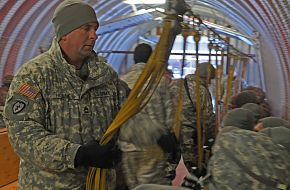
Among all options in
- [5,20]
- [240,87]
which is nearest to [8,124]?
[5,20]

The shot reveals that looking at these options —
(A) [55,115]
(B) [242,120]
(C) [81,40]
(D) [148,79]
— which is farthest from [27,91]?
(B) [242,120]

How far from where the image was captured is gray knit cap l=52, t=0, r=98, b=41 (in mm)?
2599

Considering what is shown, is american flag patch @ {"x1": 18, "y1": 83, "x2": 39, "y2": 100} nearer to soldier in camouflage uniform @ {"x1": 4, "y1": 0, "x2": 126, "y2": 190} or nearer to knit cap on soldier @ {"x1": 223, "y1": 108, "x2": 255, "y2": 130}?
soldier in camouflage uniform @ {"x1": 4, "y1": 0, "x2": 126, "y2": 190}

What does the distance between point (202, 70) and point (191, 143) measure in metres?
0.90

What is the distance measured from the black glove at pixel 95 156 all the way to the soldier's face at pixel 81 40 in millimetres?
478

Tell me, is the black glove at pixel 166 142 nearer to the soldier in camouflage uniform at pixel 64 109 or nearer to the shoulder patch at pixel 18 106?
the soldier in camouflage uniform at pixel 64 109

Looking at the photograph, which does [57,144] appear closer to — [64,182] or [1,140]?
[64,182]

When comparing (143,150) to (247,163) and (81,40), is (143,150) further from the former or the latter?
(247,163)

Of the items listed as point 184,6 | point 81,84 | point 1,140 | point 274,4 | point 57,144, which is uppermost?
point 274,4

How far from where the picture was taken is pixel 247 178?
1748 mm


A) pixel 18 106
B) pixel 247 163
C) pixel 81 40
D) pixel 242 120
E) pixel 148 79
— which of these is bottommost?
pixel 242 120

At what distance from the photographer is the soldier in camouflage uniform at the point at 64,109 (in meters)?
2.47

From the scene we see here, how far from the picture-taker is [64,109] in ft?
8.53

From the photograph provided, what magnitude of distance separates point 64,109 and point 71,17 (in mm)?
467
